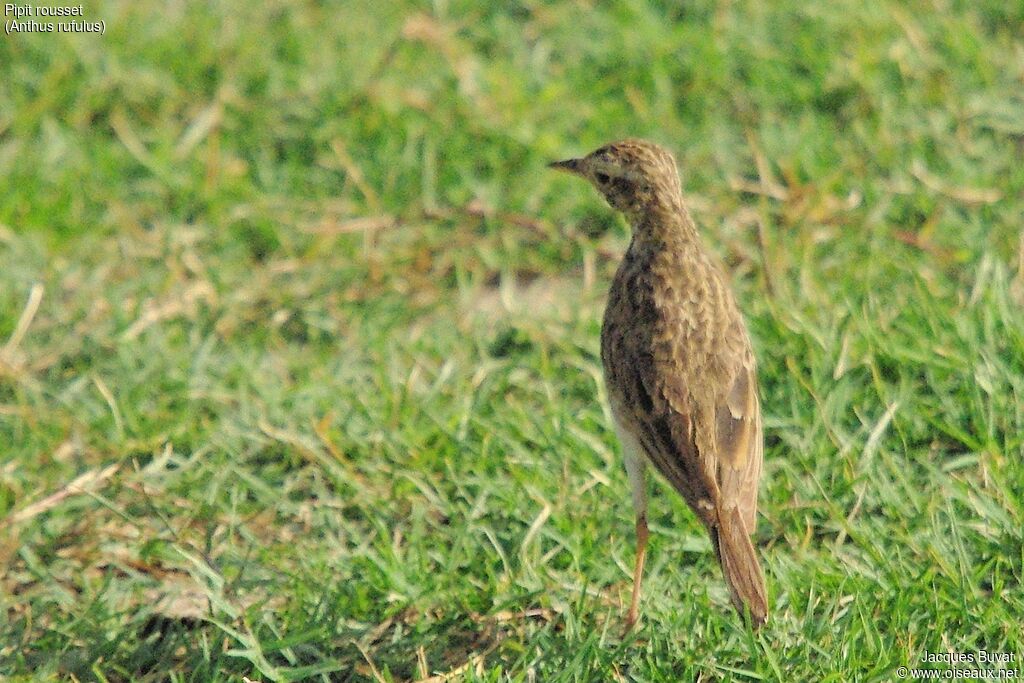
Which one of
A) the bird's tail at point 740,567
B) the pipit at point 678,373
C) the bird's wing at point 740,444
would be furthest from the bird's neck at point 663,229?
the bird's tail at point 740,567

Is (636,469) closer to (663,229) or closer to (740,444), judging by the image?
(740,444)

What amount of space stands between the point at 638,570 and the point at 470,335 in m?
2.04

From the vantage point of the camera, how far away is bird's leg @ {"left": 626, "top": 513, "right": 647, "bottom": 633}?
5078mm

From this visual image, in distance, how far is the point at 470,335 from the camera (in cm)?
692

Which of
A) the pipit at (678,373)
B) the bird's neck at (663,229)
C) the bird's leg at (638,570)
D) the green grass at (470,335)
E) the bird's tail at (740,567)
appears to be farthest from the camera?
the bird's neck at (663,229)

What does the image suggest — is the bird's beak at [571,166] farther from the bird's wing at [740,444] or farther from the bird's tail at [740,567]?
the bird's tail at [740,567]

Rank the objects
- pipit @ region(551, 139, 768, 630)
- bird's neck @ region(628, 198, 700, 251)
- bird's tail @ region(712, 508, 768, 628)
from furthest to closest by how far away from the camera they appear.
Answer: bird's neck @ region(628, 198, 700, 251) < pipit @ region(551, 139, 768, 630) < bird's tail @ region(712, 508, 768, 628)

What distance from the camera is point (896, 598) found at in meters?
4.98

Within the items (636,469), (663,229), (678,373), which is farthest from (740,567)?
(663,229)

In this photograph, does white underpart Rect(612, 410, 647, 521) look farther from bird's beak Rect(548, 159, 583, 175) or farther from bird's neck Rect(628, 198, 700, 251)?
bird's beak Rect(548, 159, 583, 175)

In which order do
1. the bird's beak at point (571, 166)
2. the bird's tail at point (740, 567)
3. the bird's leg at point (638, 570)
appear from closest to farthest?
the bird's tail at point (740, 567)
the bird's leg at point (638, 570)
the bird's beak at point (571, 166)

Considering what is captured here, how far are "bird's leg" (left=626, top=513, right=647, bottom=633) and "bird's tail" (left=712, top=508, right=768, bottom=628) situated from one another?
41 cm

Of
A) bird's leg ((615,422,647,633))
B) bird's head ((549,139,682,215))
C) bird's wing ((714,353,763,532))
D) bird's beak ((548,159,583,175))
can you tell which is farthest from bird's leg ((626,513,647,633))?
bird's beak ((548,159,583,175))

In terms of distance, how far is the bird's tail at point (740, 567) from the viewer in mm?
4645
